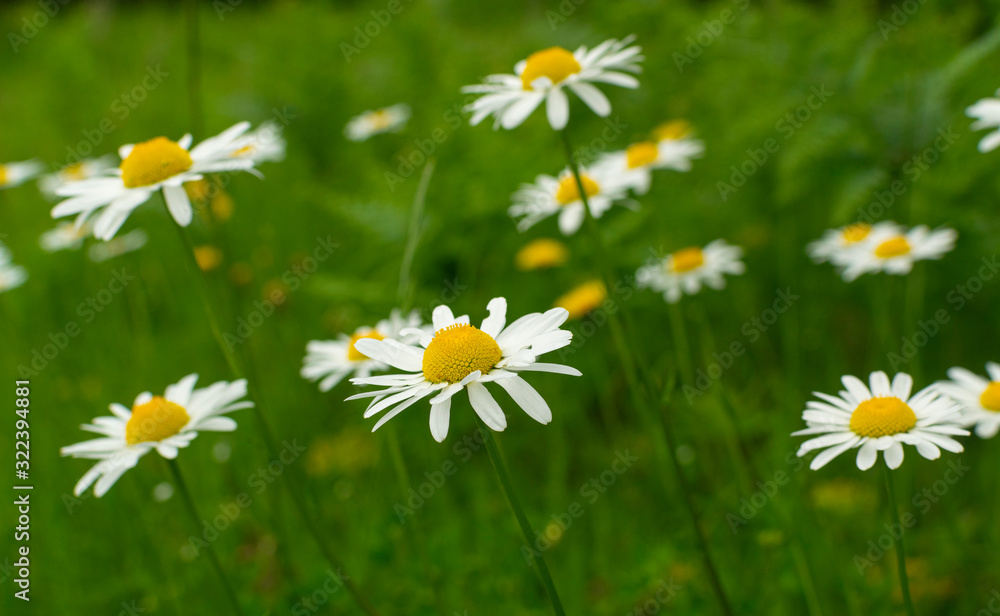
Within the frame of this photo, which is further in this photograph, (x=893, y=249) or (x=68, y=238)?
(x=68, y=238)

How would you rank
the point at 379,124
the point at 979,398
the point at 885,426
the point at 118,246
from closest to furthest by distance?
1. the point at 885,426
2. the point at 979,398
3. the point at 118,246
4. the point at 379,124

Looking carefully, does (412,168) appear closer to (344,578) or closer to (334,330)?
(334,330)

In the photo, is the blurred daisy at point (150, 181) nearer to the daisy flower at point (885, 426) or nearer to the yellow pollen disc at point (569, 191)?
the yellow pollen disc at point (569, 191)

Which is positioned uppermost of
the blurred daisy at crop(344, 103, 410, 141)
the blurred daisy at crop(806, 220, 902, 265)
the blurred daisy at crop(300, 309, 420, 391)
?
the blurred daisy at crop(344, 103, 410, 141)

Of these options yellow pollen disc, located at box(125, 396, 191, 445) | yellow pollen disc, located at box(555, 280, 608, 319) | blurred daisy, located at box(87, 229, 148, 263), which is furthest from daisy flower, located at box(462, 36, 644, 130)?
blurred daisy, located at box(87, 229, 148, 263)

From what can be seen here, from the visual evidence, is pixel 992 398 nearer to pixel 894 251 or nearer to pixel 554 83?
pixel 894 251

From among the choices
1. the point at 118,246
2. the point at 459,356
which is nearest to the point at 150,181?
the point at 459,356

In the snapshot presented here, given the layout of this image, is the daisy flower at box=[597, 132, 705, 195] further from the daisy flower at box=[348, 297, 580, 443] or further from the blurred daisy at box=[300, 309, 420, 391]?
the daisy flower at box=[348, 297, 580, 443]
